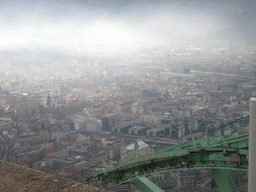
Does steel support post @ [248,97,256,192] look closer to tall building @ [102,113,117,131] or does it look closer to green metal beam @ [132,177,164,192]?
green metal beam @ [132,177,164,192]

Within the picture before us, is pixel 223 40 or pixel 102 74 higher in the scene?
pixel 223 40

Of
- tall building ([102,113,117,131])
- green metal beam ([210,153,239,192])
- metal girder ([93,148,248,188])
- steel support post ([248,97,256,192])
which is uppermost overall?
steel support post ([248,97,256,192])

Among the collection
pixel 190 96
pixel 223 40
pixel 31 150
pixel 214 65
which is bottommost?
pixel 31 150

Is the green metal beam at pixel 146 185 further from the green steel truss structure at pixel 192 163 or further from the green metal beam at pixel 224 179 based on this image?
the green metal beam at pixel 224 179

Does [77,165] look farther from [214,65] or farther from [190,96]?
[214,65]

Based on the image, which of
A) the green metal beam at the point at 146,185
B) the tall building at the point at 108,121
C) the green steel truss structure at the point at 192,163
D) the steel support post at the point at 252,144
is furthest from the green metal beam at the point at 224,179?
the tall building at the point at 108,121

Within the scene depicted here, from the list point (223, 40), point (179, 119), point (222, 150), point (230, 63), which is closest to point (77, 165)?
point (179, 119)

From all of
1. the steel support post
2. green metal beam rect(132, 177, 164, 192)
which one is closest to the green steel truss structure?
green metal beam rect(132, 177, 164, 192)

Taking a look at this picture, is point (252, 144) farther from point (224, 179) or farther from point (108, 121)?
point (108, 121)
